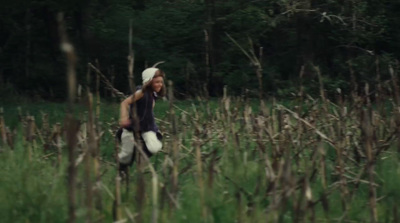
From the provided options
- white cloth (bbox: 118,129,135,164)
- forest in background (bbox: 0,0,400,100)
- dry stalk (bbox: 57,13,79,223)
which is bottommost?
forest in background (bbox: 0,0,400,100)

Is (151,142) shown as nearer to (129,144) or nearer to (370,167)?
(129,144)

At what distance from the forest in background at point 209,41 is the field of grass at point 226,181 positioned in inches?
605

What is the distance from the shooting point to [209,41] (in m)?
28.4

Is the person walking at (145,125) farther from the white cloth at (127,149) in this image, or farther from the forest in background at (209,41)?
the forest in background at (209,41)

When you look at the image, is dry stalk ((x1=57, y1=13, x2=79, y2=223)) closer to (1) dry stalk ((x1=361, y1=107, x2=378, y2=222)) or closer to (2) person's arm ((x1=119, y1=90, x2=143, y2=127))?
(1) dry stalk ((x1=361, y1=107, x2=378, y2=222))

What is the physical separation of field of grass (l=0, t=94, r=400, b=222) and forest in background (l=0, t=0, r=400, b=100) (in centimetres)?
1536

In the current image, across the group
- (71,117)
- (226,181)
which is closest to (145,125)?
(226,181)

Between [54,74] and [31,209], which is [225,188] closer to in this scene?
[31,209]

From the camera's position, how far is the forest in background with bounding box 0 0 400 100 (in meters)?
25.3

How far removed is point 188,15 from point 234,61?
2.50 metres

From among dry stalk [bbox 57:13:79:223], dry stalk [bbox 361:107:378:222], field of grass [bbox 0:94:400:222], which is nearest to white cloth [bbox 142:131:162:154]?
field of grass [bbox 0:94:400:222]

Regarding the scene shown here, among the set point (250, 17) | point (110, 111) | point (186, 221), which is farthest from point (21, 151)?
point (250, 17)

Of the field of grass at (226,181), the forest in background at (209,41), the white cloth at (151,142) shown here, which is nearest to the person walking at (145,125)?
the white cloth at (151,142)

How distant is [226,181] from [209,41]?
21542 mm
